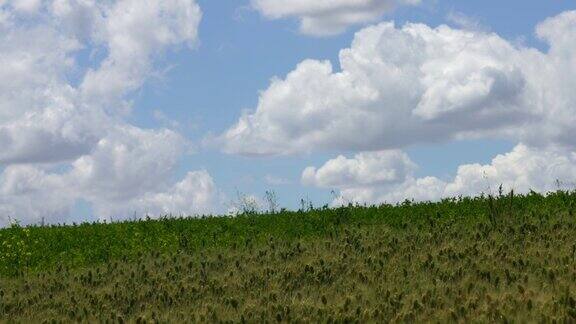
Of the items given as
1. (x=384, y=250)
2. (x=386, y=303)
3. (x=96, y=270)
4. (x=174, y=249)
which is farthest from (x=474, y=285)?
(x=174, y=249)

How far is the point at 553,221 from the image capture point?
13484mm

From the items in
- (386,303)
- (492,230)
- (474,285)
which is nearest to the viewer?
(386,303)

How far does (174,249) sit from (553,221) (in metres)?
7.90

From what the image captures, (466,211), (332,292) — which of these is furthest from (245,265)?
(466,211)

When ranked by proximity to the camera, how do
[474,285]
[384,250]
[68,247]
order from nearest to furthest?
[474,285]
[384,250]
[68,247]

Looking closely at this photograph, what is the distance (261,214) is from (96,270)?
23.0 feet

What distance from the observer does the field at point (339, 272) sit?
8.34m

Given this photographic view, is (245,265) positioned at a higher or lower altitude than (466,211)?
lower

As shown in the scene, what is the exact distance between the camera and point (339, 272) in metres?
11.3

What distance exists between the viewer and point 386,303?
27.6 ft

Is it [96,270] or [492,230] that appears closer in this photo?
[492,230]

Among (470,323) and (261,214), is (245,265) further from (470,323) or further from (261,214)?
(261,214)

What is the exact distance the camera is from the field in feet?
27.4

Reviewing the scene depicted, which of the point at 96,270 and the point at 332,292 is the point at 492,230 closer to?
the point at 332,292
